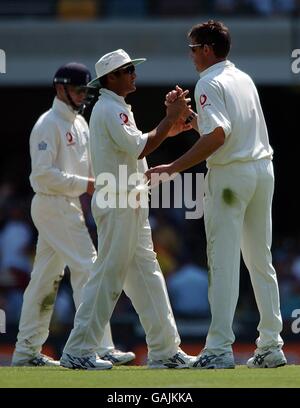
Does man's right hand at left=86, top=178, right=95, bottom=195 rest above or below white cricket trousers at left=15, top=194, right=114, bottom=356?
above

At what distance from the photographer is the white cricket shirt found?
9.55 m

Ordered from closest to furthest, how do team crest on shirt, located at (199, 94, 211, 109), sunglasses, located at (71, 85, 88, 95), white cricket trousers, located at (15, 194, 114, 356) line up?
1. team crest on shirt, located at (199, 94, 211, 109)
2. white cricket trousers, located at (15, 194, 114, 356)
3. sunglasses, located at (71, 85, 88, 95)

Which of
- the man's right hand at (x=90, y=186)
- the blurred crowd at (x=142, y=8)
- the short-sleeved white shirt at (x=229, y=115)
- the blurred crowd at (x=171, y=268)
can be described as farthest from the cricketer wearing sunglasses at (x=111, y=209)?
the blurred crowd at (x=142, y=8)

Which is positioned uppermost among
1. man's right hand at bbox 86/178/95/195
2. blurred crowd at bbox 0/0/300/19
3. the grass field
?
blurred crowd at bbox 0/0/300/19

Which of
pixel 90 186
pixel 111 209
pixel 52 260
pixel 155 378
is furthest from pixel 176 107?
pixel 52 260

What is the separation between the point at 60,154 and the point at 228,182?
6.02 feet

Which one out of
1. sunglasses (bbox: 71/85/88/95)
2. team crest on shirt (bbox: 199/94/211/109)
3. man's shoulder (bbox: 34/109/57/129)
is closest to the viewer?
team crest on shirt (bbox: 199/94/211/109)

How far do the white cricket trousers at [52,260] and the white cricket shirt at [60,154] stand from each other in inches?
4.8

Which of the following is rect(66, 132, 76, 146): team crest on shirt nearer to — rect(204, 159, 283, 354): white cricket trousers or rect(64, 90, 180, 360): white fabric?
rect(64, 90, 180, 360): white fabric

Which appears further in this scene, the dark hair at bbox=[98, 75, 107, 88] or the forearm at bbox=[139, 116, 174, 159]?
the dark hair at bbox=[98, 75, 107, 88]

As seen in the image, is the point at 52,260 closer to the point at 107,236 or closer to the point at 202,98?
the point at 107,236

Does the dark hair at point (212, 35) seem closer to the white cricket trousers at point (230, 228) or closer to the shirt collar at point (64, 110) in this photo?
the white cricket trousers at point (230, 228)

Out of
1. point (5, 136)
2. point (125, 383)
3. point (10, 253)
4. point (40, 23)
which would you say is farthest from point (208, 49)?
point (5, 136)

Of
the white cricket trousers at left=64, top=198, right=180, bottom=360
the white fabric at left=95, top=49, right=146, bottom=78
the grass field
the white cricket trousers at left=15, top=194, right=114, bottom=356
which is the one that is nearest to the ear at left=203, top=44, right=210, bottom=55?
the white fabric at left=95, top=49, right=146, bottom=78
